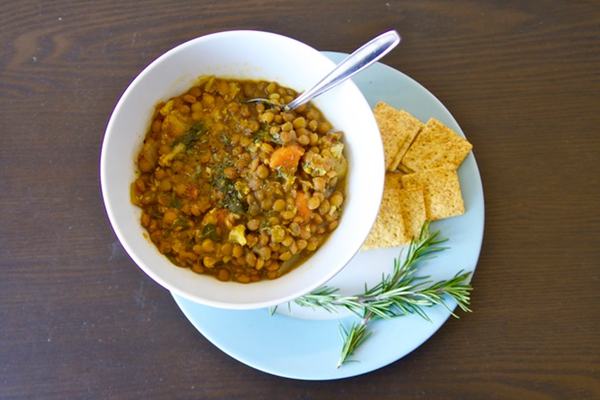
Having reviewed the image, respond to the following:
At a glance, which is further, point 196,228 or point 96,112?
point 96,112

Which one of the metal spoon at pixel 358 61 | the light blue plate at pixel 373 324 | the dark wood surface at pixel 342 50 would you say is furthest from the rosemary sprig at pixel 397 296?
the metal spoon at pixel 358 61

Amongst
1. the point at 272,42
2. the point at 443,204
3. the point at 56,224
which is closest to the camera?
the point at 272,42

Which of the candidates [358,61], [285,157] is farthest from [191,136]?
[358,61]

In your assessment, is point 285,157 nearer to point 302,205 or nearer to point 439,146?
point 302,205

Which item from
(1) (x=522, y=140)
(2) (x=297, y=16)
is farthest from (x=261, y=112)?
(1) (x=522, y=140)

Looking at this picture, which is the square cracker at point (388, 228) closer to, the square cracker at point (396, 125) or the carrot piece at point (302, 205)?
the square cracker at point (396, 125)

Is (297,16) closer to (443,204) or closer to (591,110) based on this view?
(443,204)
